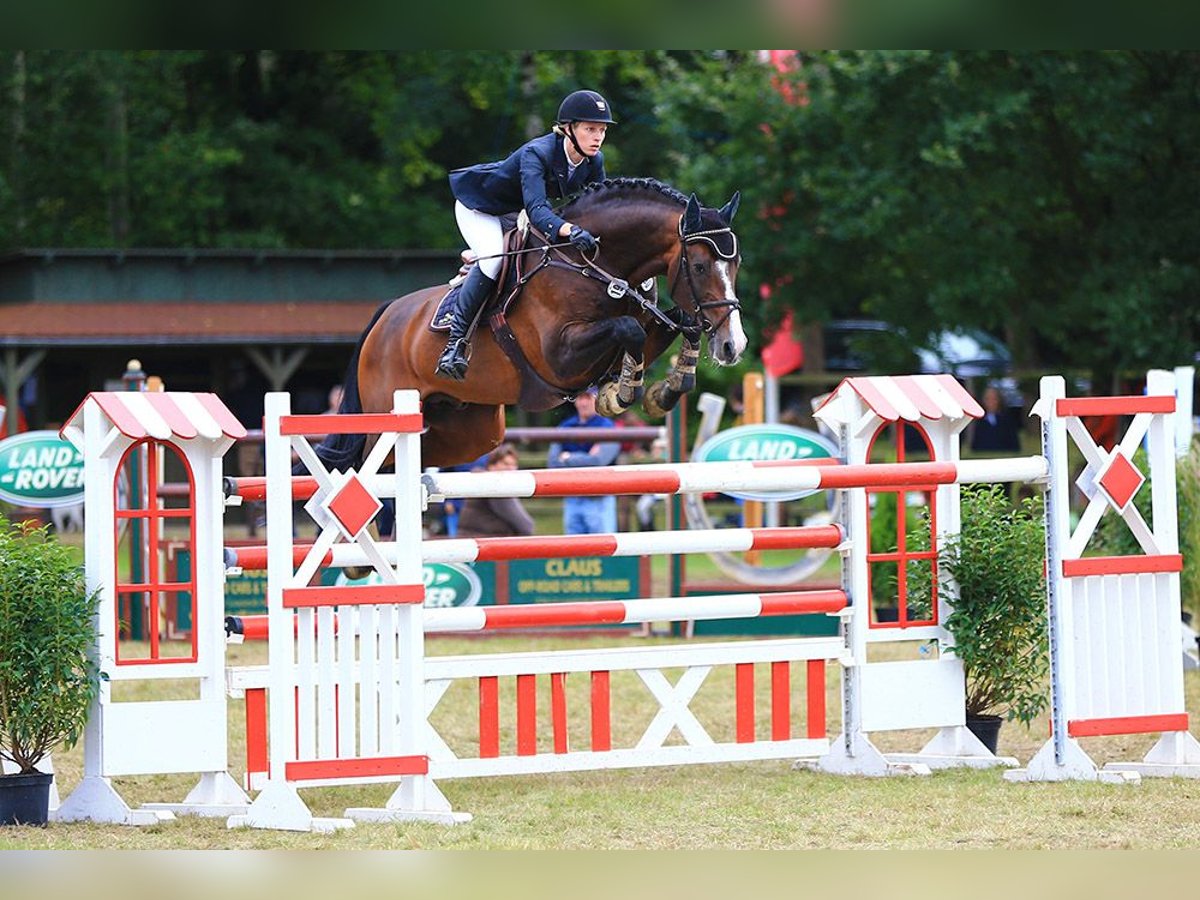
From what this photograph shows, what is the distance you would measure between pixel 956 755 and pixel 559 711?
1559 millimetres

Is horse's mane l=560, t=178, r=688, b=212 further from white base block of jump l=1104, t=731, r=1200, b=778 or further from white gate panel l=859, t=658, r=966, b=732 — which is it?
white base block of jump l=1104, t=731, r=1200, b=778

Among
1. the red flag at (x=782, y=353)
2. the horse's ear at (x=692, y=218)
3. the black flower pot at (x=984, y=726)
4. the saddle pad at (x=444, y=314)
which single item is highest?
the red flag at (x=782, y=353)

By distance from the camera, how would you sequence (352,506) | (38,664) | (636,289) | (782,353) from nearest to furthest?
1. (38,664)
2. (352,506)
3. (636,289)
4. (782,353)

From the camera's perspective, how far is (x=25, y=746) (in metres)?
5.21

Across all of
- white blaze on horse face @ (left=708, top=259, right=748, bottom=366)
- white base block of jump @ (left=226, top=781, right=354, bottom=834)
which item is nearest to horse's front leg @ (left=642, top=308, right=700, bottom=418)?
white blaze on horse face @ (left=708, top=259, right=748, bottom=366)

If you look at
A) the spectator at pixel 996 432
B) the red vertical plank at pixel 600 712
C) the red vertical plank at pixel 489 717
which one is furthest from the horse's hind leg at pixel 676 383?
the spectator at pixel 996 432

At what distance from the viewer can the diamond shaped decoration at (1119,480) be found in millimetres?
5988

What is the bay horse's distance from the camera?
5.73 metres

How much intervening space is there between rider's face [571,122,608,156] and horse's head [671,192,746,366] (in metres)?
0.43

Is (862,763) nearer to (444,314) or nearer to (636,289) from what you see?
(636,289)

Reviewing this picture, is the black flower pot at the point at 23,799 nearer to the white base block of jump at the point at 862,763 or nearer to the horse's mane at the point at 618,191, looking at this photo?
the horse's mane at the point at 618,191

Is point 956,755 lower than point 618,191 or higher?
lower

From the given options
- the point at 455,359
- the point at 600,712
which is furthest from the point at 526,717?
the point at 455,359

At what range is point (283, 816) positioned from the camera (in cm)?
512
